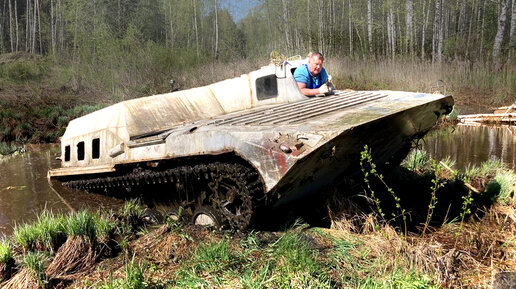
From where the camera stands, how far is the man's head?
20.9ft

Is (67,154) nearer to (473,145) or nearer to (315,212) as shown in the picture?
(315,212)

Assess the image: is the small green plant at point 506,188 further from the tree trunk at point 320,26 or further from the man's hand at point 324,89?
the tree trunk at point 320,26

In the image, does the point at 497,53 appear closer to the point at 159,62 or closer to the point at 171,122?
the point at 159,62

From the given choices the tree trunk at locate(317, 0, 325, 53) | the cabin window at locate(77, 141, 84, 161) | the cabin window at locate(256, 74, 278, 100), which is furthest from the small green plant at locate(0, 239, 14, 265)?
the tree trunk at locate(317, 0, 325, 53)

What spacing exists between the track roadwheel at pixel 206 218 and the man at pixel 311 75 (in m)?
2.19

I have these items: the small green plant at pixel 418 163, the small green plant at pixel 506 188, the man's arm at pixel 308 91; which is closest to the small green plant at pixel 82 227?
the man's arm at pixel 308 91

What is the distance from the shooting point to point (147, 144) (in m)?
5.60

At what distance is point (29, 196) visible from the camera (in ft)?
25.4

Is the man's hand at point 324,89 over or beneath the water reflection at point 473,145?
over

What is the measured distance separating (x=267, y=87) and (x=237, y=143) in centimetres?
223

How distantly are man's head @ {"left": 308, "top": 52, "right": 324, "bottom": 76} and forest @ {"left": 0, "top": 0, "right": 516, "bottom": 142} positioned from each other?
26.8 feet

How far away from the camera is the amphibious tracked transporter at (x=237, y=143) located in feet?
14.3

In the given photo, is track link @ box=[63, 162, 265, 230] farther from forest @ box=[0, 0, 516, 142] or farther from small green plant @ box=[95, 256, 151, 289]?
forest @ box=[0, 0, 516, 142]

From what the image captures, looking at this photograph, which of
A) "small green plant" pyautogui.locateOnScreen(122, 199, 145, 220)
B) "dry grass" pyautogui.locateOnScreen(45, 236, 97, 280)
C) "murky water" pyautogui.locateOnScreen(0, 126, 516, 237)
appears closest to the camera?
"dry grass" pyautogui.locateOnScreen(45, 236, 97, 280)
